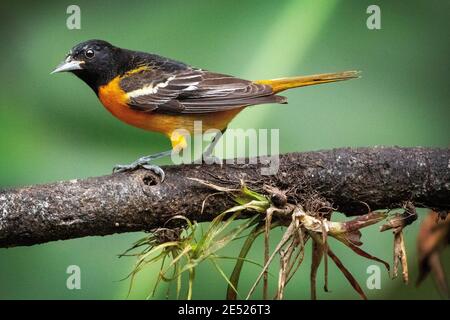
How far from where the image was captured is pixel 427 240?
7.77 ft

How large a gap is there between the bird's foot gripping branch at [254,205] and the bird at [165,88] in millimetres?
452

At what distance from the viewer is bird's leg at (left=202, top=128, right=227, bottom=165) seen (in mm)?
2737

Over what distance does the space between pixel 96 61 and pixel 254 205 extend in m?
1.20

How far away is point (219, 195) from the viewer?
8.08 ft

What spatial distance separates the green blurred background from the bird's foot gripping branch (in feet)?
1.50

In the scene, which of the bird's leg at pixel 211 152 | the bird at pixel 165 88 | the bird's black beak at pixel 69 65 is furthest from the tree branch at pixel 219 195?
the bird's black beak at pixel 69 65

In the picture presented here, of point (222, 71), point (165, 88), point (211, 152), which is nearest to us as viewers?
point (211, 152)

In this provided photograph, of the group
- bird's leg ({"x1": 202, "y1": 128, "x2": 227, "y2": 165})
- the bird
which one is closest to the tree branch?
bird's leg ({"x1": 202, "y1": 128, "x2": 227, "y2": 165})

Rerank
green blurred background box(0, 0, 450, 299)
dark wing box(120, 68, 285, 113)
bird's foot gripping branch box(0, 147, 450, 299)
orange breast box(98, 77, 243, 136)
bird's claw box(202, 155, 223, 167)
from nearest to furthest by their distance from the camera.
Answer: bird's foot gripping branch box(0, 147, 450, 299) → bird's claw box(202, 155, 223, 167) → green blurred background box(0, 0, 450, 299) → dark wing box(120, 68, 285, 113) → orange breast box(98, 77, 243, 136)

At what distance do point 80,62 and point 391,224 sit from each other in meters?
1.54

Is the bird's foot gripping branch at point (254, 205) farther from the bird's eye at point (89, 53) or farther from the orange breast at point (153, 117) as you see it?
the bird's eye at point (89, 53)

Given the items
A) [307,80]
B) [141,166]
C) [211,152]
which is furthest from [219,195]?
[307,80]

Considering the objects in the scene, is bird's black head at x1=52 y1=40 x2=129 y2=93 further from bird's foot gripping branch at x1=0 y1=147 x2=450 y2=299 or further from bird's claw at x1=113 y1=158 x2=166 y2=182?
bird's foot gripping branch at x1=0 y1=147 x2=450 y2=299

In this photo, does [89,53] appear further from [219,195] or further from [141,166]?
[219,195]
